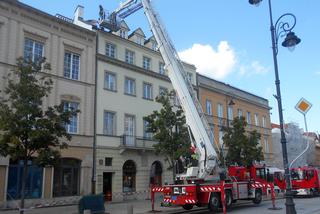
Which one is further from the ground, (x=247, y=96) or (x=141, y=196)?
(x=247, y=96)

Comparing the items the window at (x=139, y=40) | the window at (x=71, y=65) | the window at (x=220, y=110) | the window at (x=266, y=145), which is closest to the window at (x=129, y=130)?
the window at (x=71, y=65)

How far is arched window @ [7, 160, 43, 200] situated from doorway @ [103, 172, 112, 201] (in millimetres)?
5435

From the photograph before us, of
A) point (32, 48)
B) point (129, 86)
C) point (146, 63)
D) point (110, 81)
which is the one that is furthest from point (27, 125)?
point (146, 63)

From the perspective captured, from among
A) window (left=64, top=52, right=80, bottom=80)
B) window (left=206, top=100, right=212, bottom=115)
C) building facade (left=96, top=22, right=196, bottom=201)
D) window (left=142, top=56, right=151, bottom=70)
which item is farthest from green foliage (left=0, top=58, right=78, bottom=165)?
window (left=206, top=100, right=212, bottom=115)

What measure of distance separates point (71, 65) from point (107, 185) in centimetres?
926

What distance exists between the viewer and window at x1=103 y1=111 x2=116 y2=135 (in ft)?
95.1

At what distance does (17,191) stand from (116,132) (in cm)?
876

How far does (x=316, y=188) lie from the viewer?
31.9 m

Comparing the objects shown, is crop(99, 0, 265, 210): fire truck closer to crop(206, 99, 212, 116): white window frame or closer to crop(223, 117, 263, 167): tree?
crop(223, 117, 263, 167): tree

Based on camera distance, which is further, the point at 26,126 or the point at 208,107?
the point at 208,107

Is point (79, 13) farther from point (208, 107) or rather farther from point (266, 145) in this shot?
point (266, 145)

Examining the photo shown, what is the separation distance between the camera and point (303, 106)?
13.4 m

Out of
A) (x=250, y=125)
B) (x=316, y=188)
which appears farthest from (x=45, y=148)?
(x=250, y=125)

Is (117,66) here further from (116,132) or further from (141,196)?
(141,196)
